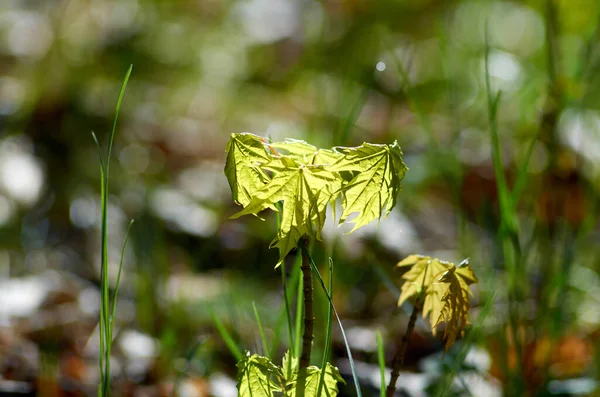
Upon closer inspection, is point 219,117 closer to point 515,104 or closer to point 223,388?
point 515,104

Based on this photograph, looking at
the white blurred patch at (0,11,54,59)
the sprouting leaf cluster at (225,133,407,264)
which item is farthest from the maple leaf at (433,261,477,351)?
the white blurred patch at (0,11,54,59)

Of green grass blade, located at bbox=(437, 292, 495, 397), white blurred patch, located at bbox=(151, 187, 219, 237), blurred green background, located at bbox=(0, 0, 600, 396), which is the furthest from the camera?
white blurred patch, located at bbox=(151, 187, 219, 237)

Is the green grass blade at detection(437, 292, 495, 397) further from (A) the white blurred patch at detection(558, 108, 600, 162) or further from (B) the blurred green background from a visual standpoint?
(A) the white blurred patch at detection(558, 108, 600, 162)

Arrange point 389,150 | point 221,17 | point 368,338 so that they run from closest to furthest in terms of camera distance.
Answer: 1. point 389,150
2. point 368,338
3. point 221,17

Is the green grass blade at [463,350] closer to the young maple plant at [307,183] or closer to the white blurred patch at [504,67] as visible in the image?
the young maple plant at [307,183]

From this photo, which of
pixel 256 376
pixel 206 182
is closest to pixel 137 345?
pixel 256 376

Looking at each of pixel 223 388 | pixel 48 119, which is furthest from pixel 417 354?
pixel 48 119

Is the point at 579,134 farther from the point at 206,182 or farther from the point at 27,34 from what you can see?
the point at 27,34

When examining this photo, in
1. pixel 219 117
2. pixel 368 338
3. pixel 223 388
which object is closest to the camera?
pixel 223 388
